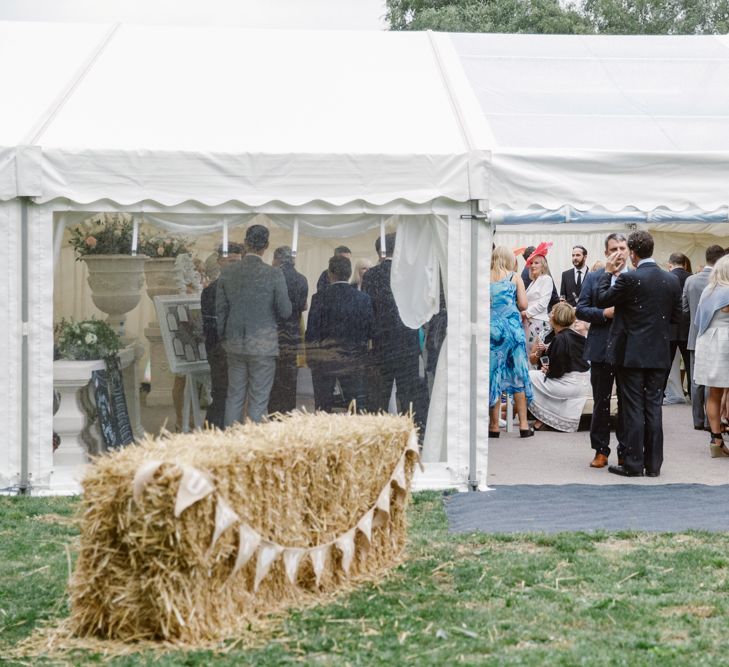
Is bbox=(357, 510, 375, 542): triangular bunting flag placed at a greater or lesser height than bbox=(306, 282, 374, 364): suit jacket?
lesser

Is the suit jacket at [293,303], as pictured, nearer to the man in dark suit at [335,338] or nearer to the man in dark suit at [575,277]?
the man in dark suit at [335,338]

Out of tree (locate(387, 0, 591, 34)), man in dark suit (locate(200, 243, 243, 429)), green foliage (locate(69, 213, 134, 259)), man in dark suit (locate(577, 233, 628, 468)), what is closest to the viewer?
green foliage (locate(69, 213, 134, 259))

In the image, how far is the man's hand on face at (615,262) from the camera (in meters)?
8.91

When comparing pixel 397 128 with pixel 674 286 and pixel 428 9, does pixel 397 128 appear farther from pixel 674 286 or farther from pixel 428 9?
pixel 428 9

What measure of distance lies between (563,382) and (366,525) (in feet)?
21.0

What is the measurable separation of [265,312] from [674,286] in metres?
3.19

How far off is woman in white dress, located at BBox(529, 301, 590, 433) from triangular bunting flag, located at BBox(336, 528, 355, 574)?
6447 mm

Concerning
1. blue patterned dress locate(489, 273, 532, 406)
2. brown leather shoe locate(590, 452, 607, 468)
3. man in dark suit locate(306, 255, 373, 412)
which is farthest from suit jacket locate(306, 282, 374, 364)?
blue patterned dress locate(489, 273, 532, 406)

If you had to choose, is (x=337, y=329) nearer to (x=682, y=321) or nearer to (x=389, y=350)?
(x=389, y=350)

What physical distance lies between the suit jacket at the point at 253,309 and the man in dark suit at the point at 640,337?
99.2 inches

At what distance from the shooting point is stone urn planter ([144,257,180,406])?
8430 millimetres

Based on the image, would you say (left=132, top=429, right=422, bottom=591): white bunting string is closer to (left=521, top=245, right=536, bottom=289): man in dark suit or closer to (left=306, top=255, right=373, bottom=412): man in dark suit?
(left=306, top=255, right=373, bottom=412): man in dark suit

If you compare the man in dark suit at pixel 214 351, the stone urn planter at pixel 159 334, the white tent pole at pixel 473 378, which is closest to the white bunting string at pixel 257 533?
the white tent pole at pixel 473 378

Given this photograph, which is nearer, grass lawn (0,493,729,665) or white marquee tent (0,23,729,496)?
grass lawn (0,493,729,665)
